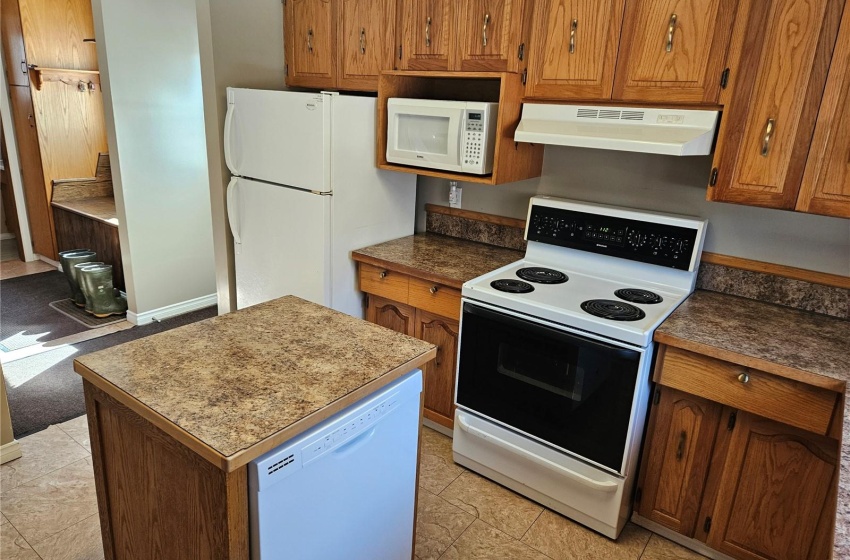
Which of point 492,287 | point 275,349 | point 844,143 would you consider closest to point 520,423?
point 492,287

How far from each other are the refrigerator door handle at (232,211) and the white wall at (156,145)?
106 cm

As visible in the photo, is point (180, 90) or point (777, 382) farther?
point (180, 90)

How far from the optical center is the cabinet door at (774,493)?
5.74 ft

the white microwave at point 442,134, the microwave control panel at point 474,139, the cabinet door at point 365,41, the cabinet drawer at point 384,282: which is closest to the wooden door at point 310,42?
the cabinet door at point 365,41

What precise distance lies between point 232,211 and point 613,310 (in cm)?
202

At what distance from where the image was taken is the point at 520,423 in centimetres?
222

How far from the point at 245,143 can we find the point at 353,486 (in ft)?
6.61

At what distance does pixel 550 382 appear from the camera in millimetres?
2102

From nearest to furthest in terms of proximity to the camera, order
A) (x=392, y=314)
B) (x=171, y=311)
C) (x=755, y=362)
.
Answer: (x=755, y=362)
(x=392, y=314)
(x=171, y=311)

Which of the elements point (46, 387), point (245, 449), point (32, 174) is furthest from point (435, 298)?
point (32, 174)

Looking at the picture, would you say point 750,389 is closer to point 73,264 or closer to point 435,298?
point 435,298

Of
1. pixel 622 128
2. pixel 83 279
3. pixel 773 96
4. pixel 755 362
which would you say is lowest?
pixel 83 279

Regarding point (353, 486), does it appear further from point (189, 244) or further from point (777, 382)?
point (189, 244)

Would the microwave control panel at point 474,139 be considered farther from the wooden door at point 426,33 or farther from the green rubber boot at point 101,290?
the green rubber boot at point 101,290
